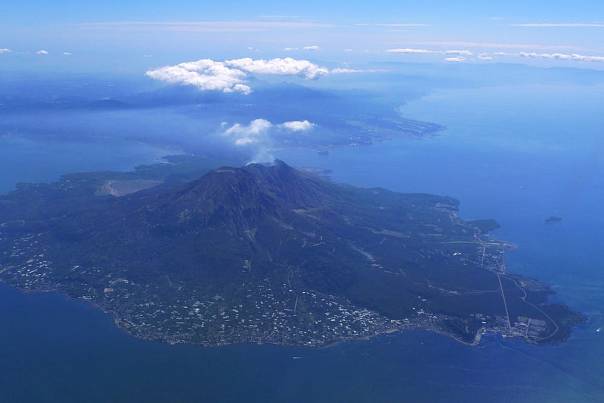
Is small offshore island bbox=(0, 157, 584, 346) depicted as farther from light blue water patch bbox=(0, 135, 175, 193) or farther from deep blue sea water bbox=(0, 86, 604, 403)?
light blue water patch bbox=(0, 135, 175, 193)

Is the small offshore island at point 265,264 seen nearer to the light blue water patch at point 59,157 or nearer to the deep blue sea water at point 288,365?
the deep blue sea water at point 288,365

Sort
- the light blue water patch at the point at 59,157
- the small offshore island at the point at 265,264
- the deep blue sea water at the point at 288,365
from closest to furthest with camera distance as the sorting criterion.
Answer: the deep blue sea water at the point at 288,365, the small offshore island at the point at 265,264, the light blue water patch at the point at 59,157

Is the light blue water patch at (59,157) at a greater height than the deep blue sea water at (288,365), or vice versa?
the light blue water patch at (59,157)

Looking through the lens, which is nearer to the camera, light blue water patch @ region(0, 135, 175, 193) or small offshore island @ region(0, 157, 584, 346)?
small offshore island @ region(0, 157, 584, 346)

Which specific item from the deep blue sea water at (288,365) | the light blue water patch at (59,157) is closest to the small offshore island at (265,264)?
the deep blue sea water at (288,365)

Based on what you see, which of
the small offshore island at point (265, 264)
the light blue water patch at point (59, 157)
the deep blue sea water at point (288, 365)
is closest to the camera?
the deep blue sea water at point (288, 365)

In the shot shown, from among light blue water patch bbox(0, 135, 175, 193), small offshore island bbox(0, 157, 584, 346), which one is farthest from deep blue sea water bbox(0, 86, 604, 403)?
light blue water patch bbox(0, 135, 175, 193)

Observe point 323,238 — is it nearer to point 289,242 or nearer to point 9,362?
point 289,242

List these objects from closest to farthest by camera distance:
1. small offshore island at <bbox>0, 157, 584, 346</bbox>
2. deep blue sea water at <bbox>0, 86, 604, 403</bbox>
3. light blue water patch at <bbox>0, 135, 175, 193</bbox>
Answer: deep blue sea water at <bbox>0, 86, 604, 403</bbox> → small offshore island at <bbox>0, 157, 584, 346</bbox> → light blue water patch at <bbox>0, 135, 175, 193</bbox>

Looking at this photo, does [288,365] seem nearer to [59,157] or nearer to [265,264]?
[265,264]

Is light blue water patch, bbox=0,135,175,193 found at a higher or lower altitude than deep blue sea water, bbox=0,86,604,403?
higher
